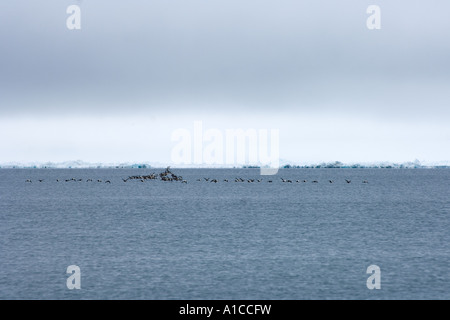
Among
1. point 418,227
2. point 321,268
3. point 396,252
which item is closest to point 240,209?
point 418,227

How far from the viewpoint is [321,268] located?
37.6 metres

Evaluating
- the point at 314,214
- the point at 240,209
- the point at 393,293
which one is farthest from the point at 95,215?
the point at 393,293

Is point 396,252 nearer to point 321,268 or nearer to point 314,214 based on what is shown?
point 321,268

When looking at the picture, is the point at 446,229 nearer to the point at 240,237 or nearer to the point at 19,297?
the point at 240,237

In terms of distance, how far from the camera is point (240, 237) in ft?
179

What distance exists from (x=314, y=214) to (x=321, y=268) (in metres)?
42.9

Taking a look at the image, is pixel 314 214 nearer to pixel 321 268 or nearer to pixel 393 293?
pixel 321 268

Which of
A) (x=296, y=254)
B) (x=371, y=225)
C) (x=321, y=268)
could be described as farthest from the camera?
(x=371, y=225)

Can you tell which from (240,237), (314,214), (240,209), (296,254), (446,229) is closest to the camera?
(296,254)

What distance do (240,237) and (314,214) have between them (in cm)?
2798

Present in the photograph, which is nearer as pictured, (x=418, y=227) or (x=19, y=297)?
(x=19, y=297)

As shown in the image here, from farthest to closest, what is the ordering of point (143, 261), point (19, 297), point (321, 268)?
point (143, 261)
point (321, 268)
point (19, 297)

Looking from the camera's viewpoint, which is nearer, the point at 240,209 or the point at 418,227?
the point at 418,227
